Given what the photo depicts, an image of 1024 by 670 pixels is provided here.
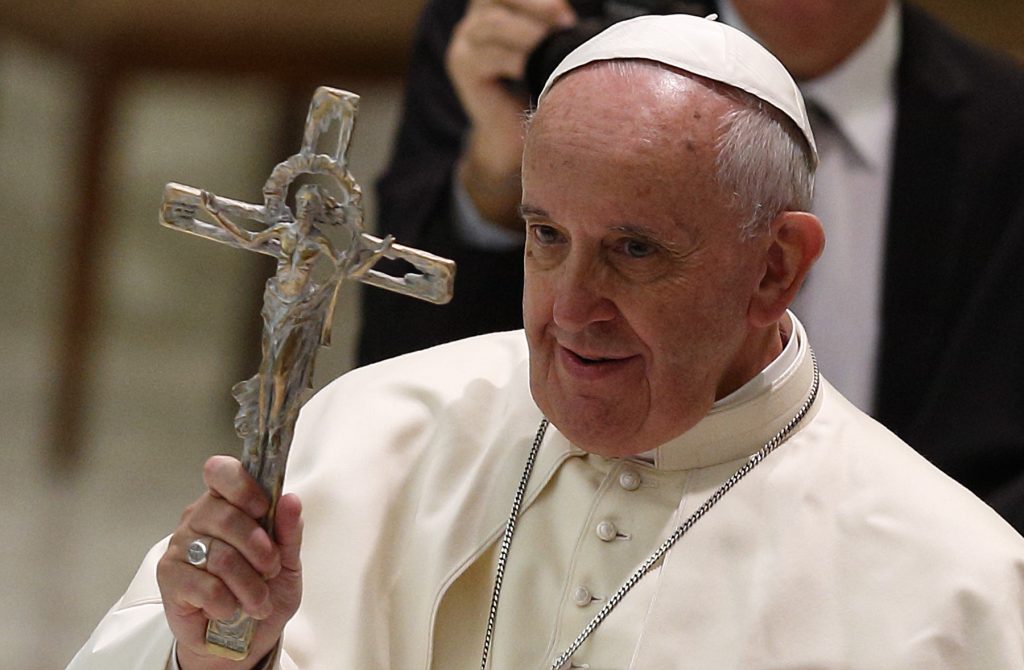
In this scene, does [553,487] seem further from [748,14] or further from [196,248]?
[196,248]

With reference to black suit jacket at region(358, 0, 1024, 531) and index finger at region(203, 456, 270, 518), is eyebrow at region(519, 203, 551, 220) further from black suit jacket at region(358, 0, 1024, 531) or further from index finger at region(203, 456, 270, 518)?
black suit jacket at region(358, 0, 1024, 531)

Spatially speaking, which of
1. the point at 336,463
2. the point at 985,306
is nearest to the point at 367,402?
the point at 336,463

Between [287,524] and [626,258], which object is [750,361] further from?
[287,524]

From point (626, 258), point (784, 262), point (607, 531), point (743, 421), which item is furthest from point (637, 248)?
point (607, 531)

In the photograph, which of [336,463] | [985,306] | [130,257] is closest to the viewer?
[336,463]

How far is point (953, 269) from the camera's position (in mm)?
3953

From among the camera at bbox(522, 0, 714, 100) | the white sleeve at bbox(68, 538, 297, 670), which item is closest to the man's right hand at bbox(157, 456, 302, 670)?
the white sleeve at bbox(68, 538, 297, 670)

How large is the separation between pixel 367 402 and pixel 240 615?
74cm

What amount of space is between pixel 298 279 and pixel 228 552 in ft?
1.23

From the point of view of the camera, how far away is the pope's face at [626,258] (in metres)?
2.45

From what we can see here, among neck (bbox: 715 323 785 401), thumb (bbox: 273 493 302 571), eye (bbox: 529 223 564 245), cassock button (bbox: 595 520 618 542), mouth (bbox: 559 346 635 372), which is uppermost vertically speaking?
eye (bbox: 529 223 564 245)

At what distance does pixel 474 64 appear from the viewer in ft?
13.6

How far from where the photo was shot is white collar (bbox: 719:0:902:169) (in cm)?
404

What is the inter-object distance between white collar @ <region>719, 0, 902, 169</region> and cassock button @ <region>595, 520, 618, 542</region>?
1.68 metres
